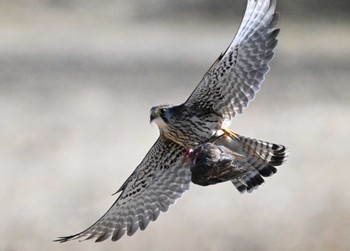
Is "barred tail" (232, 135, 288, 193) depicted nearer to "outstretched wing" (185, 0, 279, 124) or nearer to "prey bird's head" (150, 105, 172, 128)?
"outstretched wing" (185, 0, 279, 124)

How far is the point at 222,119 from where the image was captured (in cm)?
506

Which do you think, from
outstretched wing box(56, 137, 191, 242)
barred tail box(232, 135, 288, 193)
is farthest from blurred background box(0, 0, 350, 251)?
barred tail box(232, 135, 288, 193)

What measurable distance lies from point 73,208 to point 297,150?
2138mm

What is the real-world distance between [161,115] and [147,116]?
4.52 meters

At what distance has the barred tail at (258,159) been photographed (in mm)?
4992

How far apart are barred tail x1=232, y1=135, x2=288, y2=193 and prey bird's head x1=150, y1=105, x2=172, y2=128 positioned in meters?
0.36

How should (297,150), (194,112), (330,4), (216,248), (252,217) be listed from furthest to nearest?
(330,4)
(297,150)
(252,217)
(216,248)
(194,112)

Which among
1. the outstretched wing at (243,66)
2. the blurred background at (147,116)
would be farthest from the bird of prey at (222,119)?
the blurred background at (147,116)

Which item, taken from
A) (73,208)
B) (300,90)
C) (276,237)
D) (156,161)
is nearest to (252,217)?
(276,237)

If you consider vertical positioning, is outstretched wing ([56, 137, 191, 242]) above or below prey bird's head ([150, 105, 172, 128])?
below

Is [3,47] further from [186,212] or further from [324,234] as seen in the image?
[324,234]

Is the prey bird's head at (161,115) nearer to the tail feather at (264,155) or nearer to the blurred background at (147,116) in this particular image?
the tail feather at (264,155)

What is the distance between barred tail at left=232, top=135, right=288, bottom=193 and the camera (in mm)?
4992

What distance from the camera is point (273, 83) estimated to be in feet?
36.4
